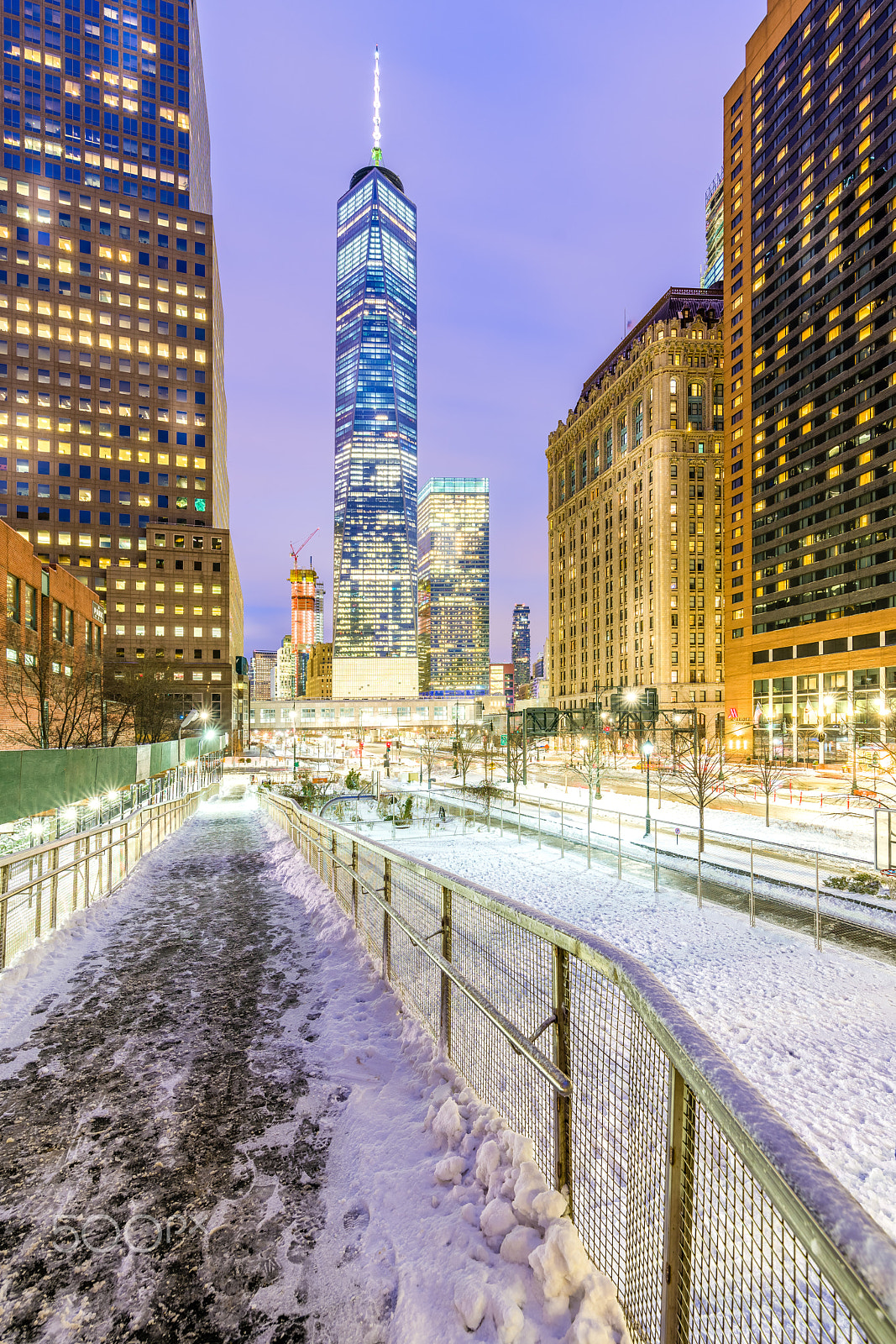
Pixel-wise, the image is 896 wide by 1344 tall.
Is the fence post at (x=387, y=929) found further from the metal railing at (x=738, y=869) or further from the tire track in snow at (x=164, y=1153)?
the metal railing at (x=738, y=869)

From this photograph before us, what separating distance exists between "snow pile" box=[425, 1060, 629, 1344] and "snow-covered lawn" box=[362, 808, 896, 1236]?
4000 millimetres

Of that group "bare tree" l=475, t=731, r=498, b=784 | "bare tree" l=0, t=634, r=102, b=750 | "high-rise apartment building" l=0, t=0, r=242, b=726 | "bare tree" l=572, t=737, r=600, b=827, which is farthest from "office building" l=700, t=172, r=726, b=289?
"bare tree" l=0, t=634, r=102, b=750

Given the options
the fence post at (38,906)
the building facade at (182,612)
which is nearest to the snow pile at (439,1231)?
the fence post at (38,906)

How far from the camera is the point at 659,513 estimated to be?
100000mm

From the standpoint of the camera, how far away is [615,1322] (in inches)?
92.0

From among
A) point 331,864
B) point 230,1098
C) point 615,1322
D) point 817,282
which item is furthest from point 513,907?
point 817,282

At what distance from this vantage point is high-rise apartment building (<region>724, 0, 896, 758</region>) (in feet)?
222

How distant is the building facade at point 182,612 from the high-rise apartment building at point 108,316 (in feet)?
1.08

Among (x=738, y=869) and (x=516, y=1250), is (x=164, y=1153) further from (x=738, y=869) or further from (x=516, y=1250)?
(x=738, y=869)

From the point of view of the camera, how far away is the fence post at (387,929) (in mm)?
6250

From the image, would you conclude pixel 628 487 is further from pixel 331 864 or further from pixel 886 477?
pixel 331 864

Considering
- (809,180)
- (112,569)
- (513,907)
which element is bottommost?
(513,907)

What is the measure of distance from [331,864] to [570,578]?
128m

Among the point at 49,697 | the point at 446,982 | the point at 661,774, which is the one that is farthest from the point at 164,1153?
the point at 49,697
